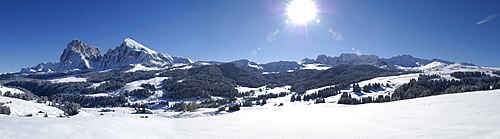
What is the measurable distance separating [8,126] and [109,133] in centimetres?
309

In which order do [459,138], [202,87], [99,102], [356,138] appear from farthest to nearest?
[202,87]
[99,102]
[356,138]
[459,138]

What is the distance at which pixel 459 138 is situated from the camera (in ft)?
19.3

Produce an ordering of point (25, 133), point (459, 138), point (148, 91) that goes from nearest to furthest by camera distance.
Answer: point (459, 138) → point (25, 133) → point (148, 91)

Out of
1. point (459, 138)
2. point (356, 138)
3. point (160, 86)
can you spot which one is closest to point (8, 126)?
point (356, 138)

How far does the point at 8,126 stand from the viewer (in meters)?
7.04

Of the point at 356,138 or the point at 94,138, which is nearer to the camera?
the point at 94,138

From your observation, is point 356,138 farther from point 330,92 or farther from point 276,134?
point 330,92

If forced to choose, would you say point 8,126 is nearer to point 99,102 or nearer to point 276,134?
point 276,134

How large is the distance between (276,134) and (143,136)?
6.66 m

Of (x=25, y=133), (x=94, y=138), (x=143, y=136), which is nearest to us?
(x=25, y=133)

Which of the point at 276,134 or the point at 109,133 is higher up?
the point at 109,133

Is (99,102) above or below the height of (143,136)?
below

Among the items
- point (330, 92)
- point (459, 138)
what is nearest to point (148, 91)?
point (330, 92)

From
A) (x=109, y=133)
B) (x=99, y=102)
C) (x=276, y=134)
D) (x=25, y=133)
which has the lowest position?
(x=99, y=102)
